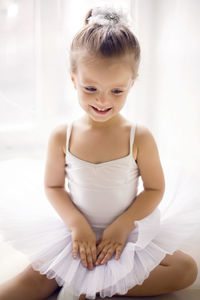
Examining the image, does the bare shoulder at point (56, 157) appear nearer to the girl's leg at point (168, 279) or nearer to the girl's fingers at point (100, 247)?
the girl's fingers at point (100, 247)

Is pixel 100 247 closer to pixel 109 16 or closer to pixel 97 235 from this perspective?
pixel 97 235

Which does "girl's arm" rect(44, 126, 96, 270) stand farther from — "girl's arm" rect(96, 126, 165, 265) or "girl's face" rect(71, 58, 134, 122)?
"girl's face" rect(71, 58, 134, 122)

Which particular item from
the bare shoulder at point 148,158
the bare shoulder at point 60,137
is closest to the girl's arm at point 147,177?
the bare shoulder at point 148,158

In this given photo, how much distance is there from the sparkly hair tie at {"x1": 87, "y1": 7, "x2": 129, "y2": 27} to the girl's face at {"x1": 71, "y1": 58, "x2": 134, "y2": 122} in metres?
0.12

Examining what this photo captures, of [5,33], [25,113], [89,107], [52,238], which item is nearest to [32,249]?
[52,238]

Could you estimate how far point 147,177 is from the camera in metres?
1.06

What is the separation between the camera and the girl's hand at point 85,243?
91 centimetres

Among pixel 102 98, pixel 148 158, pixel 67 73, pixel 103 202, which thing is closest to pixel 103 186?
pixel 103 202

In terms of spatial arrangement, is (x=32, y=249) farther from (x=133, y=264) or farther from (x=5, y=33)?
(x=5, y=33)

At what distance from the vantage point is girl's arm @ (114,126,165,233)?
102cm

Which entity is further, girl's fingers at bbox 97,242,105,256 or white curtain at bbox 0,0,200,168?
white curtain at bbox 0,0,200,168

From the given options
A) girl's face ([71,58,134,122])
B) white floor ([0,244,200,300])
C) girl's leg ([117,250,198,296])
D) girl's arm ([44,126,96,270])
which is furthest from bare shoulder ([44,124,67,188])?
girl's leg ([117,250,198,296])

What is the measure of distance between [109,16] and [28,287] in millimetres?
715

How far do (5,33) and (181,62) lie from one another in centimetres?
69
